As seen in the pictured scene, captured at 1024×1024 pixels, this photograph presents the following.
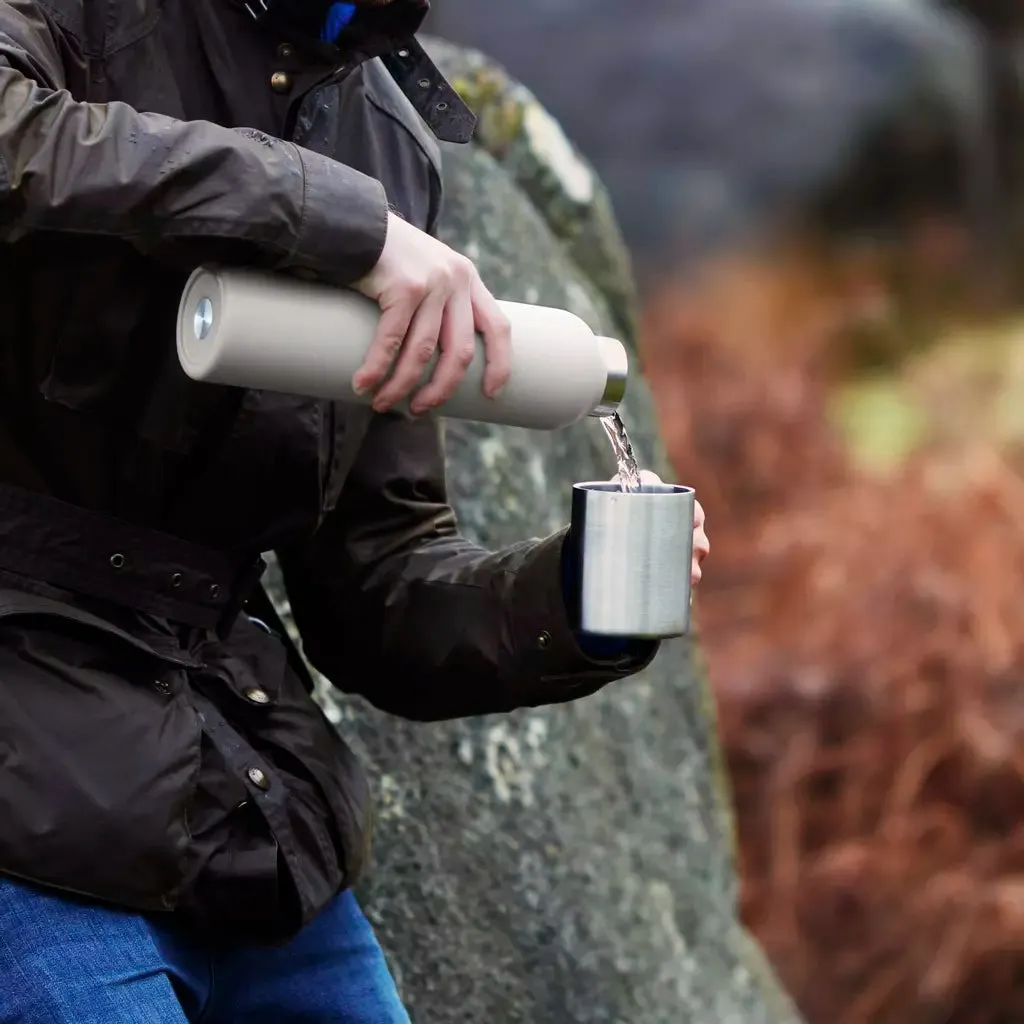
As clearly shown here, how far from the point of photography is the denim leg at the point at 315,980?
61.9 inches

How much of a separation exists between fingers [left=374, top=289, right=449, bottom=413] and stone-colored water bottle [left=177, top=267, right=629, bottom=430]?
0.07 feet

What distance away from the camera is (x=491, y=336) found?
4.45 ft

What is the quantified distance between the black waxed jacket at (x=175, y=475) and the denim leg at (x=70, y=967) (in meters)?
0.03

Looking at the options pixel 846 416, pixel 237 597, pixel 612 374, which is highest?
pixel 612 374

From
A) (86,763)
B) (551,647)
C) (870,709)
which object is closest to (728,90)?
(870,709)

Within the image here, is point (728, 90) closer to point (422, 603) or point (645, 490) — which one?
point (422, 603)

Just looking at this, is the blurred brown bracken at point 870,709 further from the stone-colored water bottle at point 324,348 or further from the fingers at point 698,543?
the stone-colored water bottle at point 324,348

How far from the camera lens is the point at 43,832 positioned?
4.38ft

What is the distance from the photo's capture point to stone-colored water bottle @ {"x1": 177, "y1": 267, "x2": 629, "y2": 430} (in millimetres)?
1257

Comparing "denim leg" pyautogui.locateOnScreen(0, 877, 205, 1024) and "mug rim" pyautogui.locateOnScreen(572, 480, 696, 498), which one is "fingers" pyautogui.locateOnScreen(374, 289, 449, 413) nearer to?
"mug rim" pyautogui.locateOnScreen(572, 480, 696, 498)

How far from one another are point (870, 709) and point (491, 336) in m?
3.52

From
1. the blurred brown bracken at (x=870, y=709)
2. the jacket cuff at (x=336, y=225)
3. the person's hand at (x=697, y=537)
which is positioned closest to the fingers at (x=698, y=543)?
the person's hand at (x=697, y=537)

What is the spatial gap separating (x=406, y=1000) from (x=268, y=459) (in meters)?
1.01

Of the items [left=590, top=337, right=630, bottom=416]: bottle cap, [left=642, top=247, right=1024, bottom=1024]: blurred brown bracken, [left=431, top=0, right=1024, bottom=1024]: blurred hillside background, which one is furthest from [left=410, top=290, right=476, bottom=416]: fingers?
[left=642, top=247, right=1024, bottom=1024]: blurred brown bracken
